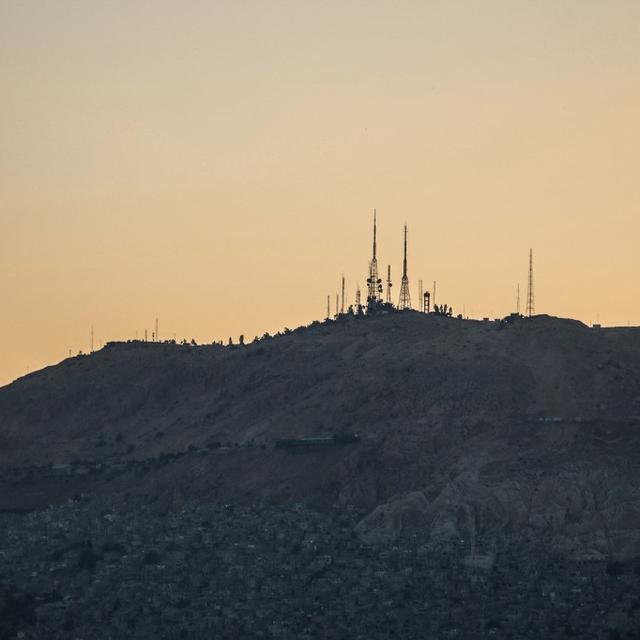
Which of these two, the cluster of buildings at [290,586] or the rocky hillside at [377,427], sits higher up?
the rocky hillside at [377,427]

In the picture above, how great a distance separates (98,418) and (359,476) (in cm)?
3050

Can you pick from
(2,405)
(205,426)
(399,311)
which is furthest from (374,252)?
(2,405)

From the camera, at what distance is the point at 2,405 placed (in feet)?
619

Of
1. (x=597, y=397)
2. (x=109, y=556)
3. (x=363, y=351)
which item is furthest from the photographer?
(x=363, y=351)

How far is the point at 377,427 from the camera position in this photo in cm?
16350

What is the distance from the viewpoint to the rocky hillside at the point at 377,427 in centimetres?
14812

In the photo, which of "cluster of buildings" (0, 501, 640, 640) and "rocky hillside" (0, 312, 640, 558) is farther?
"rocky hillside" (0, 312, 640, 558)

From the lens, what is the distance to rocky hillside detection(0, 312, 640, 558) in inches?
5832

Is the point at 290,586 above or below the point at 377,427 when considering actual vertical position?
below

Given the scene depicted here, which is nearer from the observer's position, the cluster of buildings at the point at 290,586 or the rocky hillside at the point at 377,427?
the cluster of buildings at the point at 290,586

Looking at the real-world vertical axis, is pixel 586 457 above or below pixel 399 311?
below

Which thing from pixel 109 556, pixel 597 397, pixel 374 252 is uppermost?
pixel 374 252

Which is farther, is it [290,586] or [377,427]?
[377,427]

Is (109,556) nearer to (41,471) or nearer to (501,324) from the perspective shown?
(41,471)
